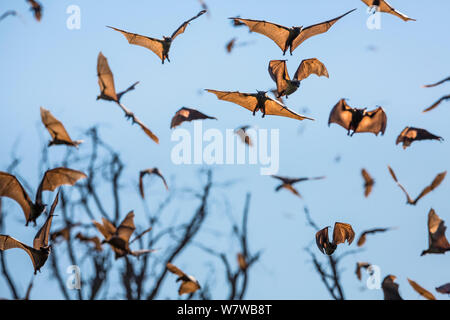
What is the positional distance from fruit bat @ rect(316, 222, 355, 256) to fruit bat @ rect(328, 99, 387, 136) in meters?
1.07

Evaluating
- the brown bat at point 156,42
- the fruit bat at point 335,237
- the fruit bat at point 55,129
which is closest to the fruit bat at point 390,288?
the fruit bat at point 335,237

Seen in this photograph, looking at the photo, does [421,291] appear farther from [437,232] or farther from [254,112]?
[254,112]

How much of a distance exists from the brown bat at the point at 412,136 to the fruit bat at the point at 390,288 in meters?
1.15

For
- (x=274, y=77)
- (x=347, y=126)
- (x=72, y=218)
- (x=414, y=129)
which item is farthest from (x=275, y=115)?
(x=72, y=218)

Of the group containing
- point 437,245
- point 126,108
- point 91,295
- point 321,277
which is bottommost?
point 91,295

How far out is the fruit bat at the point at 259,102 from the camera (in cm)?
281

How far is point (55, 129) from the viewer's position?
3197mm

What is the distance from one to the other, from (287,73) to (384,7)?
100cm

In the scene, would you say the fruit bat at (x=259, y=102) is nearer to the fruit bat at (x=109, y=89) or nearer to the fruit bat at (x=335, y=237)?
the fruit bat at (x=109, y=89)

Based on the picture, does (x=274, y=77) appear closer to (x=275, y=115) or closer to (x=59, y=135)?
(x=275, y=115)

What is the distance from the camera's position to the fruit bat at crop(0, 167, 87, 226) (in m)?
2.91

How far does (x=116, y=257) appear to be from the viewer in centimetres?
302
